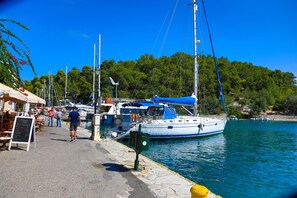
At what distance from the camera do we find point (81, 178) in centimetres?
721

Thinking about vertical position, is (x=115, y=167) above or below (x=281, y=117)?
below

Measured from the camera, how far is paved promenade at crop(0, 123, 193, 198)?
239 inches

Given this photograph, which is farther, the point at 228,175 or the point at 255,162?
the point at 255,162

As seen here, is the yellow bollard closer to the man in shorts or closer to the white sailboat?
the man in shorts

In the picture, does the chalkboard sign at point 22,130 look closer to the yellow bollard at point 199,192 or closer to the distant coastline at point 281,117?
the yellow bollard at point 199,192

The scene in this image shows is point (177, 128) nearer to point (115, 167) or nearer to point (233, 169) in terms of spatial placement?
point (233, 169)

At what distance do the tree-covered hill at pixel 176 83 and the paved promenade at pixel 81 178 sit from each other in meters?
79.7

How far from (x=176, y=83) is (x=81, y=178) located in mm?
103101

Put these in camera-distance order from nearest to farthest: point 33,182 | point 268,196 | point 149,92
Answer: point 33,182 → point 268,196 → point 149,92

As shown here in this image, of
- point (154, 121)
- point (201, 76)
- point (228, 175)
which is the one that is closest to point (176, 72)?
point (201, 76)

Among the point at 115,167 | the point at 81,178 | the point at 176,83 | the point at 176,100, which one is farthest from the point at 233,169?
the point at 176,83

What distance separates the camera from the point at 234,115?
117m

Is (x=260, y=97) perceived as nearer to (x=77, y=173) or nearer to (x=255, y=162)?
(x=255, y=162)

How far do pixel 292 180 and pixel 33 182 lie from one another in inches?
434
